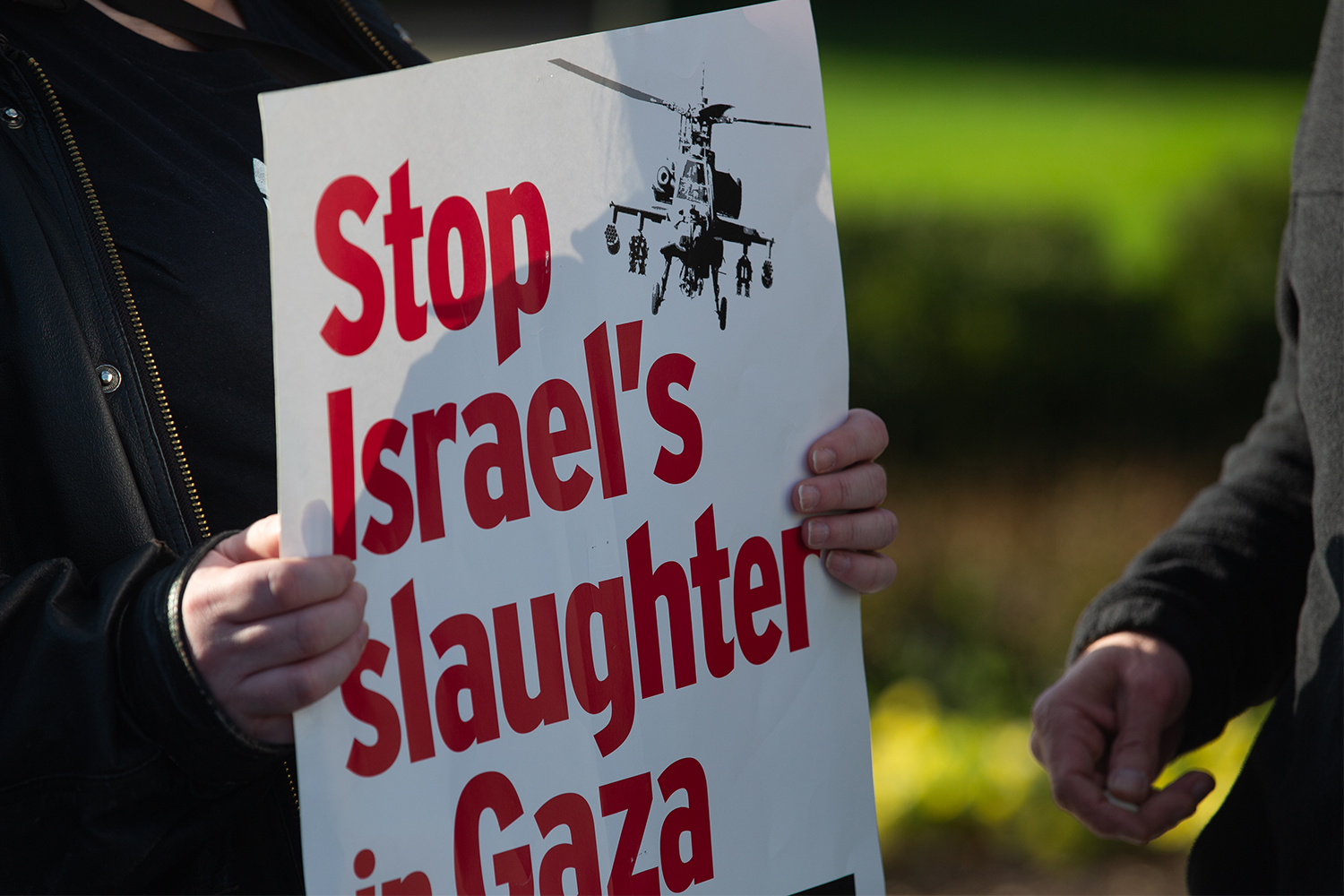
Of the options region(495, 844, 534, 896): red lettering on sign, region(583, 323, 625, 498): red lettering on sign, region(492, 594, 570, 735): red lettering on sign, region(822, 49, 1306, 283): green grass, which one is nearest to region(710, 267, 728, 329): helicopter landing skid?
region(583, 323, 625, 498): red lettering on sign

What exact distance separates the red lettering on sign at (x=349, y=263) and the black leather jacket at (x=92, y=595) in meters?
0.23

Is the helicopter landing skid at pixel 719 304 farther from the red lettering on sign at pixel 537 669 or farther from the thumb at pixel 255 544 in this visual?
the thumb at pixel 255 544

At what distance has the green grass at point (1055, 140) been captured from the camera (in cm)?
498

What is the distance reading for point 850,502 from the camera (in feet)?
4.05

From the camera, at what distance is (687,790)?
3.74 ft

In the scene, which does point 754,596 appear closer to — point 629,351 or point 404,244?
point 629,351

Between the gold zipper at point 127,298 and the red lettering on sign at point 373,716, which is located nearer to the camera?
the red lettering on sign at point 373,716

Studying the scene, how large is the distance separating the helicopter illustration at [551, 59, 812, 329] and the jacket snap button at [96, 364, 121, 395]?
52cm

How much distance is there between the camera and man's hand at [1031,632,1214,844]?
1542 mm

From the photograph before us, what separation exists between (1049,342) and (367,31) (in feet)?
11.5

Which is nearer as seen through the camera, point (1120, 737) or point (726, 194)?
point (726, 194)

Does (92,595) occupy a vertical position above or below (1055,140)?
below

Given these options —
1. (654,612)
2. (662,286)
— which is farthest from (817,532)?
(662,286)

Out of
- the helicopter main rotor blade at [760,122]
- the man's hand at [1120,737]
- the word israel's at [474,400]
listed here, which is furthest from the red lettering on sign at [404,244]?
the man's hand at [1120,737]
